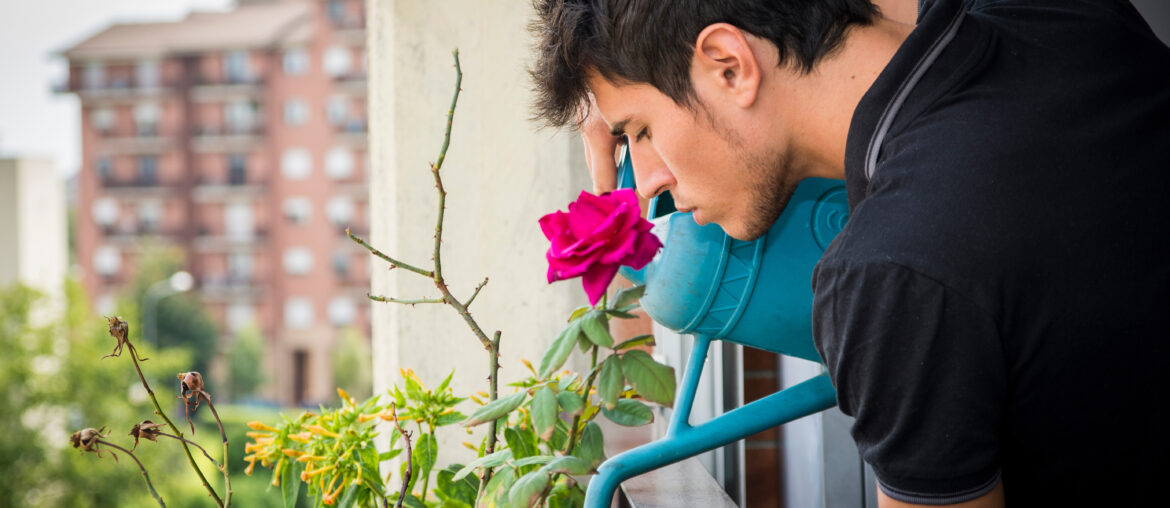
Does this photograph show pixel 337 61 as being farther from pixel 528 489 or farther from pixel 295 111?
pixel 528 489

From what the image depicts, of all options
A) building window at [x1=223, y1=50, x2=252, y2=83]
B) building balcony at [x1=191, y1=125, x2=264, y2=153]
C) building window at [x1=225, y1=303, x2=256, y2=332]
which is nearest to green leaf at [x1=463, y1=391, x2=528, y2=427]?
building window at [x1=225, y1=303, x2=256, y2=332]

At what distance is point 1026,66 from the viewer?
721 mm

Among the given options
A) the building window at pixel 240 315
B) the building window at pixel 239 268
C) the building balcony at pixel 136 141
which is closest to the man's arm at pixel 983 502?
the building window at pixel 239 268

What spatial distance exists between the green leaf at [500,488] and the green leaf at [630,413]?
13 centimetres

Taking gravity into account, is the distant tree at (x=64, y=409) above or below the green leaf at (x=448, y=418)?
below

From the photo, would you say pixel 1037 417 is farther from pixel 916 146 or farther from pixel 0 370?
pixel 0 370

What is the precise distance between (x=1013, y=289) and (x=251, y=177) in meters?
38.3

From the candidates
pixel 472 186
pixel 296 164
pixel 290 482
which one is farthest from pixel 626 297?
pixel 296 164

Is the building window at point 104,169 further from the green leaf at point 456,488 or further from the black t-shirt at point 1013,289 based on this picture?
the black t-shirt at point 1013,289

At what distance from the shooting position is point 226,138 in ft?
120

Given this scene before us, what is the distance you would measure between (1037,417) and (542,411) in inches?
21.3

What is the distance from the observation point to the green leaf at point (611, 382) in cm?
108

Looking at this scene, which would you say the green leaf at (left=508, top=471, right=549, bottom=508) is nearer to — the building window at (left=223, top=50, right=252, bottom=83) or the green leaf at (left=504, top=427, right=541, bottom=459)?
the green leaf at (left=504, top=427, right=541, bottom=459)

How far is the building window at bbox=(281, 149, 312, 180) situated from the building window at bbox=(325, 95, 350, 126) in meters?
1.55
